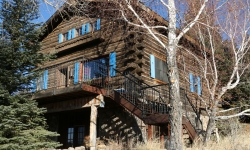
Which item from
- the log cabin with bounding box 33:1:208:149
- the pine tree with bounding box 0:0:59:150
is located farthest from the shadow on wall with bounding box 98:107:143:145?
the pine tree with bounding box 0:0:59:150

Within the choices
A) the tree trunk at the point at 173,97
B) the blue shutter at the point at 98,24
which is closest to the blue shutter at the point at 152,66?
the blue shutter at the point at 98,24

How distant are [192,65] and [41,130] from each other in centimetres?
1015

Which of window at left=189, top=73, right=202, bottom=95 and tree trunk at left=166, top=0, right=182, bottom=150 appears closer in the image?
tree trunk at left=166, top=0, right=182, bottom=150

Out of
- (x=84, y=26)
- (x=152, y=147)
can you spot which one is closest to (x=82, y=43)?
(x=84, y=26)

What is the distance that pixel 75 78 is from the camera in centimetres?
1409

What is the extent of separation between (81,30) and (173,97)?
978 centimetres

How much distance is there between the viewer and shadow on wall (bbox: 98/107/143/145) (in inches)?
460

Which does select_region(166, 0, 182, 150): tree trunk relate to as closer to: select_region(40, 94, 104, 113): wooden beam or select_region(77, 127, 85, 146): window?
select_region(40, 94, 104, 113): wooden beam

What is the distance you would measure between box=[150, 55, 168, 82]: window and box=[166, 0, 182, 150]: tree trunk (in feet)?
16.9

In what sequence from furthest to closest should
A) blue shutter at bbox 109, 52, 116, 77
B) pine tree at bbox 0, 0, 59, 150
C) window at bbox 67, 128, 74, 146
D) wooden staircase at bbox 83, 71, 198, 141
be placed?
window at bbox 67, 128, 74, 146 → blue shutter at bbox 109, 52, 116, 77 → wooden staircase at bbox 83, 71, 198, 141 → pine tree at bbox 0, 0, 59, 150

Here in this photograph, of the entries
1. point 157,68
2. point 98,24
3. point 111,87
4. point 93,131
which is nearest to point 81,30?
point 98,24

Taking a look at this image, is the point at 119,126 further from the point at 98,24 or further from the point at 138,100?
the point at 98,24

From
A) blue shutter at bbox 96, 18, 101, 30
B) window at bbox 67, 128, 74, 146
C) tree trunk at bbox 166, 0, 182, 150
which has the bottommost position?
window at bbox 67, 128, 74, 146

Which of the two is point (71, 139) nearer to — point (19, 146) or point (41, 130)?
point (41, 130)
